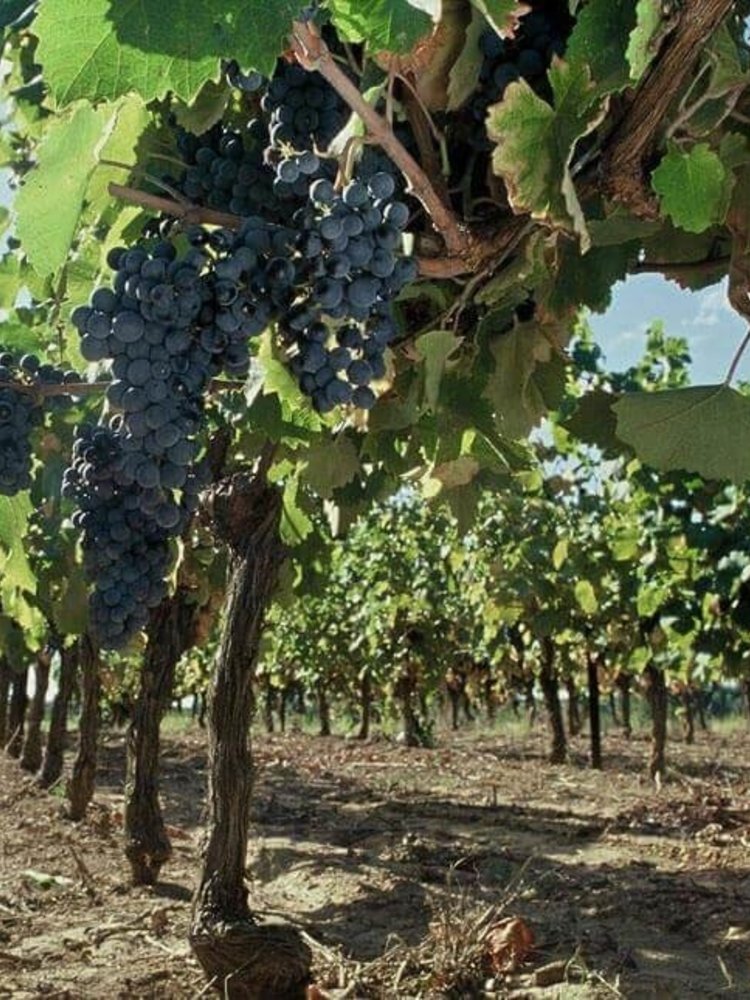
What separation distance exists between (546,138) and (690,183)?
0.81 ft

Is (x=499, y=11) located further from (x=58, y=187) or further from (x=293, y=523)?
(x=293, y=523)

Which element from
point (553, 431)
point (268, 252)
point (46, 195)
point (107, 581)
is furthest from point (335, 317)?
point (553, 431)

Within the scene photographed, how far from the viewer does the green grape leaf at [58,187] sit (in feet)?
5.28

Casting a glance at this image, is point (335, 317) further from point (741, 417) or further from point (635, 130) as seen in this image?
point (741, 417)

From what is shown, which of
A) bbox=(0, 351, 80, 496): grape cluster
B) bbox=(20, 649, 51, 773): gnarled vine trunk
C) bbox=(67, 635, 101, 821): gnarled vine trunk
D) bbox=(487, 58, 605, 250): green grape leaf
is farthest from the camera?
bbox=(20, 649, 51, 773): gnarled vine trunk

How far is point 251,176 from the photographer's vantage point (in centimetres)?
200

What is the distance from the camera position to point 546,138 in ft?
5.20

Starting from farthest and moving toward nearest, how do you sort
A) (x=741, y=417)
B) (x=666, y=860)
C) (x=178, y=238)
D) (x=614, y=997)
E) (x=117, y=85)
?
(x=666, y=860) < (x=614, y=997) < (x=741, y=417) < (x=178, y=238) < (x=117, y=85)

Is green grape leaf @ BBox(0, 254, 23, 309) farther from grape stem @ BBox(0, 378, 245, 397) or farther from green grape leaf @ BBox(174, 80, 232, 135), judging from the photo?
green grape leaf @ BBox(174, 80, 232, 135)

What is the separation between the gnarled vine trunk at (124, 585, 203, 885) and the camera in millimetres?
7531

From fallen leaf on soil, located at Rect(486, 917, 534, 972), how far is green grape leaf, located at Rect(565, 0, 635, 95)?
4205 millimetres

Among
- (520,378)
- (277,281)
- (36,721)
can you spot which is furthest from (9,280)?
(36,721)

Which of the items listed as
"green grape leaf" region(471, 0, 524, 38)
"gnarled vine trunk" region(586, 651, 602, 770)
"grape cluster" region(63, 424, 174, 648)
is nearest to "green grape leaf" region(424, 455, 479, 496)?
"grape cluster" region(63, 424, 174, 648)

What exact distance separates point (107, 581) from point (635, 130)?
66.7 inches
